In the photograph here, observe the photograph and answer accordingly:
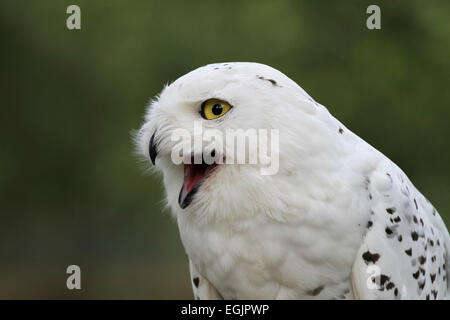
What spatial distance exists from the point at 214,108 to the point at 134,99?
444 cm

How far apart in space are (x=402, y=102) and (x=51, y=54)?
3512 millimetres

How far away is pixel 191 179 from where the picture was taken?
1.94 m

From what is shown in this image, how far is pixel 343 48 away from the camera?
5781 mm

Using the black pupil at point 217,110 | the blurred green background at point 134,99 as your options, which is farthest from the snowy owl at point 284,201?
the blurred green background at point 134,99

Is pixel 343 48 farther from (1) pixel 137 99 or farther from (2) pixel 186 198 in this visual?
(2) pixel 186 198

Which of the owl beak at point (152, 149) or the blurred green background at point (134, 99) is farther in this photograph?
the blurred green background at point (134, 99)

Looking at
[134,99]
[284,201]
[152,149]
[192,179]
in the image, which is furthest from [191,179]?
[134,99]

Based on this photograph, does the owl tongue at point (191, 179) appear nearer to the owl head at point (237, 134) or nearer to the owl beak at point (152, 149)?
the owl head at point (237, 134)

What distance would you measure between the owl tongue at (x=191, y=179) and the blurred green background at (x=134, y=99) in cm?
370

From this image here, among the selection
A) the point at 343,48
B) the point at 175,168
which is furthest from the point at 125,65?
the point at 175,168

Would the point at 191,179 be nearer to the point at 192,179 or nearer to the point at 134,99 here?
the point at 192,179

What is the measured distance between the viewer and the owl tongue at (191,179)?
189 centimetres

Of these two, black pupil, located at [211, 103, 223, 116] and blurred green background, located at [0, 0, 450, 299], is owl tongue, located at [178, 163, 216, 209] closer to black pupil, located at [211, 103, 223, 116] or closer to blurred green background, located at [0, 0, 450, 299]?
black pupil, located at [211, 103, 223, 116]

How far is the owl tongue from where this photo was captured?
1894mm
